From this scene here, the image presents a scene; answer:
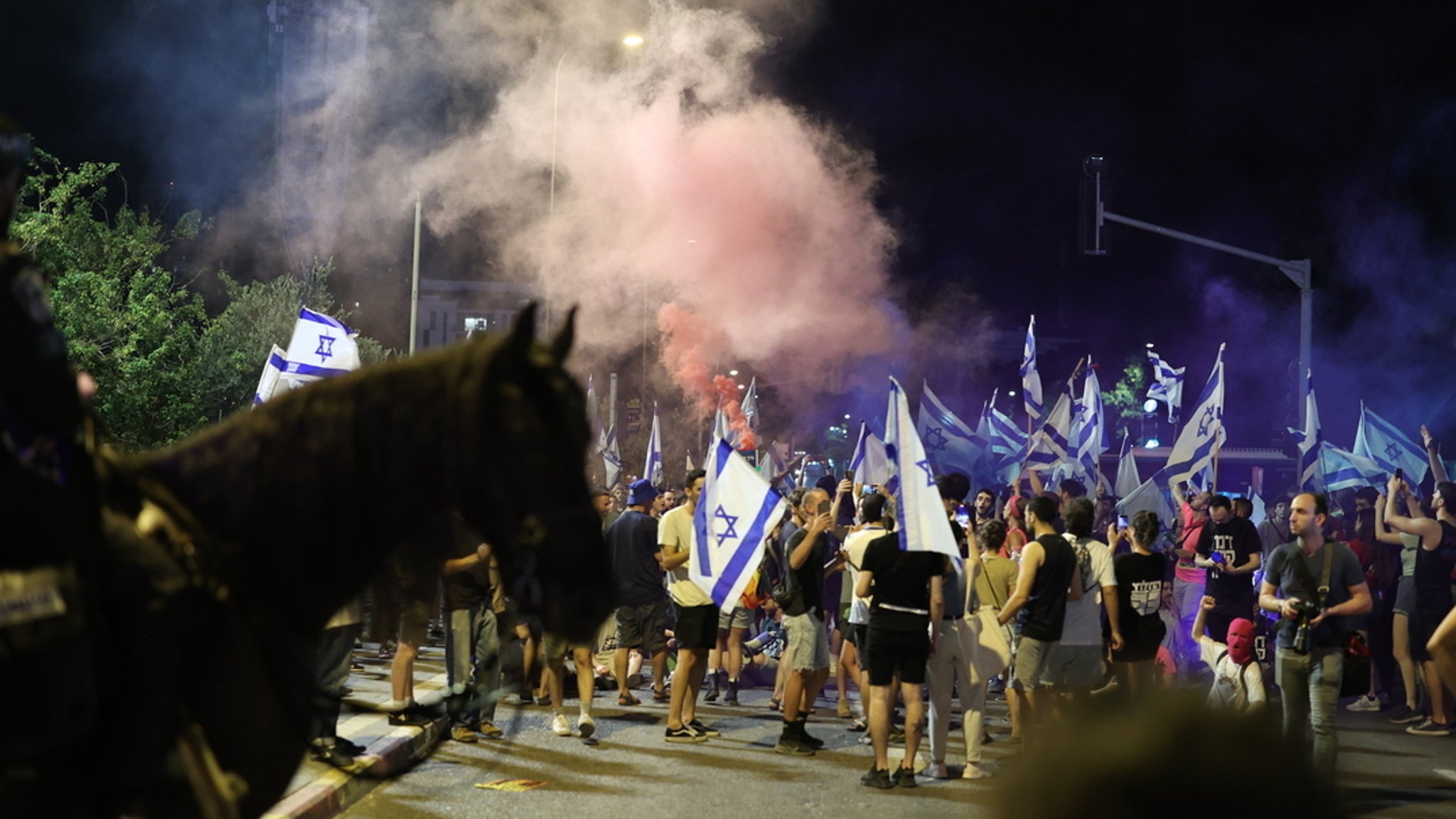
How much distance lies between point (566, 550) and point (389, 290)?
64.2 metres

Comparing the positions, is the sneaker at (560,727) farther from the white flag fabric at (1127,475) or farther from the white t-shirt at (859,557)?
the white flag fabric at (1127,475)

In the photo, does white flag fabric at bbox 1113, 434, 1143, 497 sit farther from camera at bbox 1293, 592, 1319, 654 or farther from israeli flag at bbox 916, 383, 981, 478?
camera at bbox 1293, 592, 1319, 654

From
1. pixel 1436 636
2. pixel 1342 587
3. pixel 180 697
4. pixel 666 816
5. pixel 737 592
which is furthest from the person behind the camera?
pixel 737 592

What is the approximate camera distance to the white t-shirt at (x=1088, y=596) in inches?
402

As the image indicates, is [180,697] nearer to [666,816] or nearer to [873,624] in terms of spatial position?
[666,816]

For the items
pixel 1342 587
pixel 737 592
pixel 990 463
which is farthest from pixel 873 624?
pixel 990 463

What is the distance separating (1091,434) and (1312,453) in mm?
3803

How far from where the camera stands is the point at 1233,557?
1220 cm

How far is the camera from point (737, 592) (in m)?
11.0

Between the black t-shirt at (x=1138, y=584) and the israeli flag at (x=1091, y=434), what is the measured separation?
11.8 meters

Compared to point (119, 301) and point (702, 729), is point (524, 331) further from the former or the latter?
point (119, 301)

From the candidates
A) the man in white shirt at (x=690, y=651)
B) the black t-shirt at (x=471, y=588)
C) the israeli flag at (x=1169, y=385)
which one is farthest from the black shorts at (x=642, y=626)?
the israeli flag at (x=1169, y=385)

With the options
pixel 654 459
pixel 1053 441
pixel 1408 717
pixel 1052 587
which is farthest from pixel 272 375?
pixel 1053 441

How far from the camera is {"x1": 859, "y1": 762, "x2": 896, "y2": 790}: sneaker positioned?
9336mm
